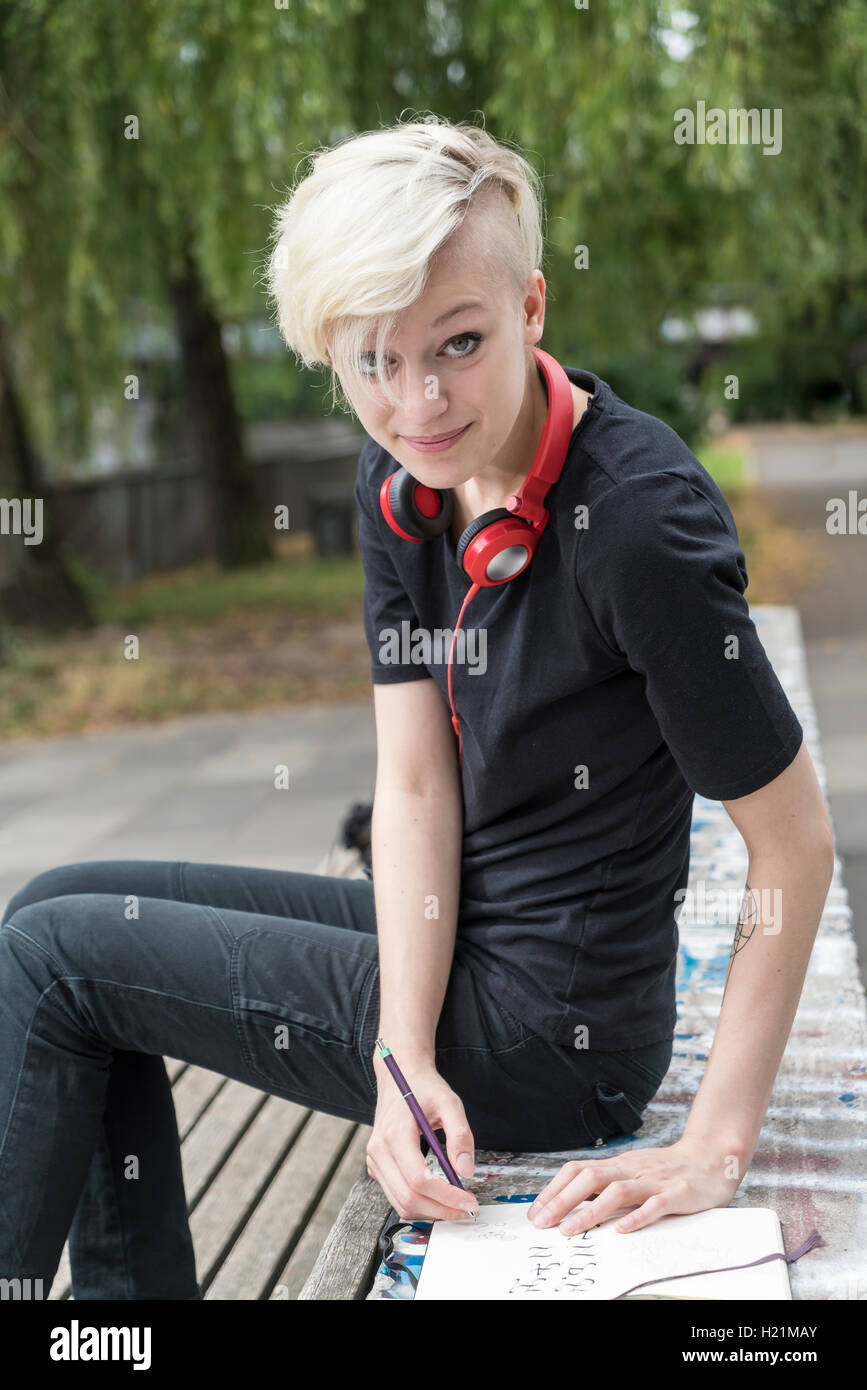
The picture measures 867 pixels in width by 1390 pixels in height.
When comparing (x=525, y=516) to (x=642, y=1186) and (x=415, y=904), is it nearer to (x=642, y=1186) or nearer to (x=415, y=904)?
(x=415, y=904)

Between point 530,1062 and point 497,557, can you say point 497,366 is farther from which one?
point 530,1062

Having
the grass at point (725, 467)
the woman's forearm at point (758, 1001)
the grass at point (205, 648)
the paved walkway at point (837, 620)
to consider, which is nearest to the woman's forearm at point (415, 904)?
the woman's forearm at point (758, 1001)

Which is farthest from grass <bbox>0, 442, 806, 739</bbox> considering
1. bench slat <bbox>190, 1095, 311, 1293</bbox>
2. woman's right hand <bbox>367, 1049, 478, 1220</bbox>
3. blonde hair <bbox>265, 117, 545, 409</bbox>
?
blonde hair <bbox>265, 117, 545, 409</bbox>

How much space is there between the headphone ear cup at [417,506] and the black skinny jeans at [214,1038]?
0.53 m

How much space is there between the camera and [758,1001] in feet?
5.09

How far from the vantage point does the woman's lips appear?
1553 millimetres

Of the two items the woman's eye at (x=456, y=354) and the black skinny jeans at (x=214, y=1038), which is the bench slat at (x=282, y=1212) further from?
the woman's eye at (x=456, y=354)

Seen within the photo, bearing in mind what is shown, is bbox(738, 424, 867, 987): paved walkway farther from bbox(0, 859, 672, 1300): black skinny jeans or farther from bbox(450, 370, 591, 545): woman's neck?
bbox(450, 370, 591, 545): woman's neck

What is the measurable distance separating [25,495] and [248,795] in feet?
13.8

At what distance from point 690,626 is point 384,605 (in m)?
0.56

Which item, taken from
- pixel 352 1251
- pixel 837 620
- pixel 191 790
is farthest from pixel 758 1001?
pixel 837 620

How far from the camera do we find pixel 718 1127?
1550 mm

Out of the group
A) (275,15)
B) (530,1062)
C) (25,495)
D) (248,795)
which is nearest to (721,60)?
(275,15)

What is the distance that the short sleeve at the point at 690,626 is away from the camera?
143 cm
